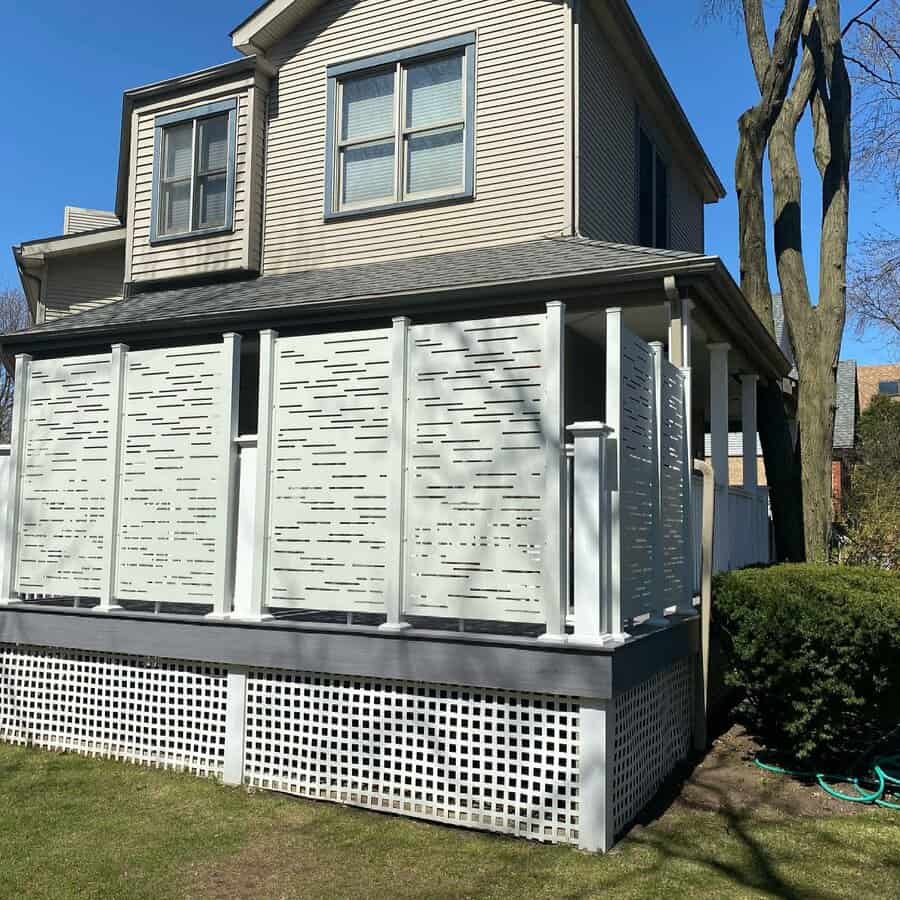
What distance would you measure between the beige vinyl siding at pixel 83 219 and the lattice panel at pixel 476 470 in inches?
591

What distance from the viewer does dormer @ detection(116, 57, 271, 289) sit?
34.9 feet

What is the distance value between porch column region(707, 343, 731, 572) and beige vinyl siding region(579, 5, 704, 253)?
1.92m

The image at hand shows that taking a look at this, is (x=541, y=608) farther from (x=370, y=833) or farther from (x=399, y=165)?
(x=399, y=165)

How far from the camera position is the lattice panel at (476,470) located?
520 cm

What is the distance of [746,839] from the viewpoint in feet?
16.5

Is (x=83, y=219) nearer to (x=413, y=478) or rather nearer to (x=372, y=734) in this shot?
(x=413, y=478)

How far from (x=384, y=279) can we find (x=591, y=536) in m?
4.50

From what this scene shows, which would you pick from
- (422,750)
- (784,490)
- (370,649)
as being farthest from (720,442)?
(422,750)

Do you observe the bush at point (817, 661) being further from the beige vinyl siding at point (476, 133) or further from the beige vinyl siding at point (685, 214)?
the beige vinyl siding at point (685, 214)

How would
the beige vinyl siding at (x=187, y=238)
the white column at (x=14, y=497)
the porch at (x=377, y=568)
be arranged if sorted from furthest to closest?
the beige vinyl siding at (x=187, y=238), the white column at (x=14, y=497), the porch at (x=377, y=568)

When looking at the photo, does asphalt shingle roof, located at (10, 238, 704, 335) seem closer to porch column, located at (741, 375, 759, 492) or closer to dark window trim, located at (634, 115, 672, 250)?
dark window trim, located at (634, 115, 672, 250)

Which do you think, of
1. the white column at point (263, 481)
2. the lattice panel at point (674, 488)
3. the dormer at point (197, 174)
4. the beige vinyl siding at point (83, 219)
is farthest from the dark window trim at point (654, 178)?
the beige vinyl siding at point (83, 219)

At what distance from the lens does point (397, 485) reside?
5574mm

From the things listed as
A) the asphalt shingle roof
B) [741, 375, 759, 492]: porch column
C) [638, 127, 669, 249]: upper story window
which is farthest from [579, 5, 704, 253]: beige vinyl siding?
[741, 375, 759, 492]: porch column
